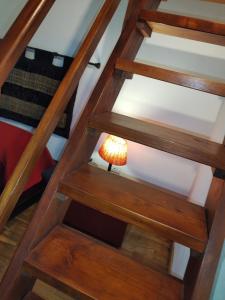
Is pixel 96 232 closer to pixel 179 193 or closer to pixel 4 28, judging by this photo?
pixel 179 193

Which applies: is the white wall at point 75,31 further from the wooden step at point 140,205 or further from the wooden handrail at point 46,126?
the wooden step at point 140,205

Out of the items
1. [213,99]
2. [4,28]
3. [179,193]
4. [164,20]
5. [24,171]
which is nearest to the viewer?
[24,171]

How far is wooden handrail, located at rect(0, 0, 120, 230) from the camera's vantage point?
2.25 ft

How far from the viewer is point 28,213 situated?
6.79 ft

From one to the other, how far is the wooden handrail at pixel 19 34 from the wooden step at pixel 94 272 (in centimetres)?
55

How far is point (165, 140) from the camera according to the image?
0.79m

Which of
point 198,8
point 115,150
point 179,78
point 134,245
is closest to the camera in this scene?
point 179,78

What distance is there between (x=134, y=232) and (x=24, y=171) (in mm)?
1607

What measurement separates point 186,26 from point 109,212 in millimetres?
806

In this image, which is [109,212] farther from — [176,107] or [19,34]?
[176,107]

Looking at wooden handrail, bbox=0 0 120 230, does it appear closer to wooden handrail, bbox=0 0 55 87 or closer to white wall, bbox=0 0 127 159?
wooden handrail, bbox=0 0 55 87

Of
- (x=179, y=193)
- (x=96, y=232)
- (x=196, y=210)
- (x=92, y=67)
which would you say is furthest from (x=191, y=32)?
(x=96, y=232)

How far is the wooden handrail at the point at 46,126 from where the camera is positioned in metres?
0.69

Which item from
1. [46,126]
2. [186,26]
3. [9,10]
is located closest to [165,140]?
[46,126]
